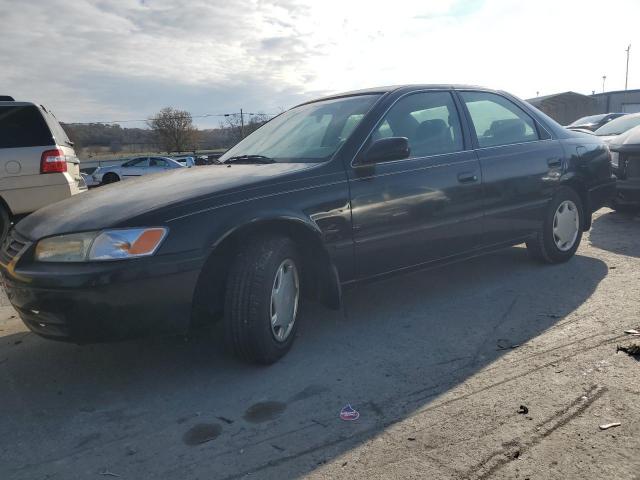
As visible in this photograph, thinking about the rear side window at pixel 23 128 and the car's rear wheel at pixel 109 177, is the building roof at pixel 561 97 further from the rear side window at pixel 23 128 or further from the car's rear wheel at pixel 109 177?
the rear side window at pixel 23 128

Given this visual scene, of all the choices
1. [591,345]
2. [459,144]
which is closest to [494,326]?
[591,345]

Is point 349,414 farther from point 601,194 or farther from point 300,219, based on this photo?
point 601,194

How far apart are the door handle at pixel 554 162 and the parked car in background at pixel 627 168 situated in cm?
225

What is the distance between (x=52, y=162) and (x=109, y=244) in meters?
3.81

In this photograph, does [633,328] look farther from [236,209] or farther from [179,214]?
[179,214]

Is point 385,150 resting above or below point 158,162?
above

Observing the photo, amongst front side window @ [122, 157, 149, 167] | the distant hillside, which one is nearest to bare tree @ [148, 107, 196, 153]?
the distant hillside

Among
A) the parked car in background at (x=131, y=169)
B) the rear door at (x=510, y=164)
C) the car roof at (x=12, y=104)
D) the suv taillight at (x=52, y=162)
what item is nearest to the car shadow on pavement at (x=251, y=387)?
the rear door at (x=510, y=164)

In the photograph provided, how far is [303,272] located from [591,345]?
5.80ft

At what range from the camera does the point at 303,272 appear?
11.2 feet

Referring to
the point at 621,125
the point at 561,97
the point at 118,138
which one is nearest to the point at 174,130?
the point at 118,138

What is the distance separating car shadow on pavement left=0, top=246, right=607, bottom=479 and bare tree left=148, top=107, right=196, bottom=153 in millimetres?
47189

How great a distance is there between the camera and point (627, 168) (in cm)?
675

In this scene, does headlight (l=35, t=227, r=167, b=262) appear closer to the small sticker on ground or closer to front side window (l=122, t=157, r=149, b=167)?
the small sticker on ground
